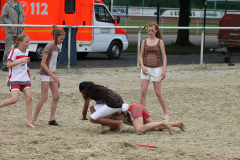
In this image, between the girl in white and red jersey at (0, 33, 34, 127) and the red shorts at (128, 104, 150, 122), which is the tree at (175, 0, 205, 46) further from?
the girl in white and red jersey at (0, 33, 34, 127)

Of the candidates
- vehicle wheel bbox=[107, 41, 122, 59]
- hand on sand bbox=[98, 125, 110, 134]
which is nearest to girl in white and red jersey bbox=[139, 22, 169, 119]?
hand on sand bbox=[98, 125, 110, 134]

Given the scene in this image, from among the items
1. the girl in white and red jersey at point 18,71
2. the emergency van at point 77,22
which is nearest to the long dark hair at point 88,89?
the girl in white and red jersey at point 18,71

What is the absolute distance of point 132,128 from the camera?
20.3 ft

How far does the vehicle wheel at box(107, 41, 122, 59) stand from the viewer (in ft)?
49.6

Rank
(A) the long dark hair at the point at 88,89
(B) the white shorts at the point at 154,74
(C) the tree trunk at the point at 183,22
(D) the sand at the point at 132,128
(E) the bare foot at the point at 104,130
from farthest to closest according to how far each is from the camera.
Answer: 1. (C) the tree trunk at the point at 183,22
2. (B) the white shorts at the point at 154,74
3. (E) the bare foot at the point at 104,130
4. (A) the long dark hair at the point at 88,89
5. (D) the sand at the point at 132,128

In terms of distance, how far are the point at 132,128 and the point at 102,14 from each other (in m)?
9.41

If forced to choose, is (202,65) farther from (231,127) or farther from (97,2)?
(231,127)

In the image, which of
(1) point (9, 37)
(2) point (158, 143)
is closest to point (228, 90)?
(2) point (158, 143)

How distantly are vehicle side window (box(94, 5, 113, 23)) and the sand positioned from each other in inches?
161

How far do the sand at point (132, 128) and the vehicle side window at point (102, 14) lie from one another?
13.4 feet

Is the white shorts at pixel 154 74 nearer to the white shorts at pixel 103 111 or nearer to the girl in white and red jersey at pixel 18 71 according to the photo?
the white shorts at pixel 103 111

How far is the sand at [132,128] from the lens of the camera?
455cm

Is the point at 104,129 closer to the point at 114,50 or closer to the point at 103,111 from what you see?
the point at 103,111

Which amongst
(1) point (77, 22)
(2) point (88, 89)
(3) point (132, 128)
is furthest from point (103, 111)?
(1) point (77, 22)
